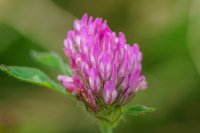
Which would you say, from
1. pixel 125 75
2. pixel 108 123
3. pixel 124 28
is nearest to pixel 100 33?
pixel 125 75

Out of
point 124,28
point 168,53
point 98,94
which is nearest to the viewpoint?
point 98,94

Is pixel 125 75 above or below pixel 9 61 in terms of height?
below

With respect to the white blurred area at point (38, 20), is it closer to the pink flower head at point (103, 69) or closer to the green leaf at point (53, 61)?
the green leaf at point (53, 61)

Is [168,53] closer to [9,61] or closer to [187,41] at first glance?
[187,41]

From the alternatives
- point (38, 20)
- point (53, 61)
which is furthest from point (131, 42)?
point (53, 61)

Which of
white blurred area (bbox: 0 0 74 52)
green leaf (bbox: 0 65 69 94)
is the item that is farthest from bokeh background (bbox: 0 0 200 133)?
green leaf (bbox: 0 65 69 94)

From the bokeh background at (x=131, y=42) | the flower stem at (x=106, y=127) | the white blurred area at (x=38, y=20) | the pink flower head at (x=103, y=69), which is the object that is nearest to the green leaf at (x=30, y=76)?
the pink flower head at (x=103, y=69)

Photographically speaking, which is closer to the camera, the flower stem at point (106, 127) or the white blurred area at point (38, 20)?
the flower stem at point (106, 127)
